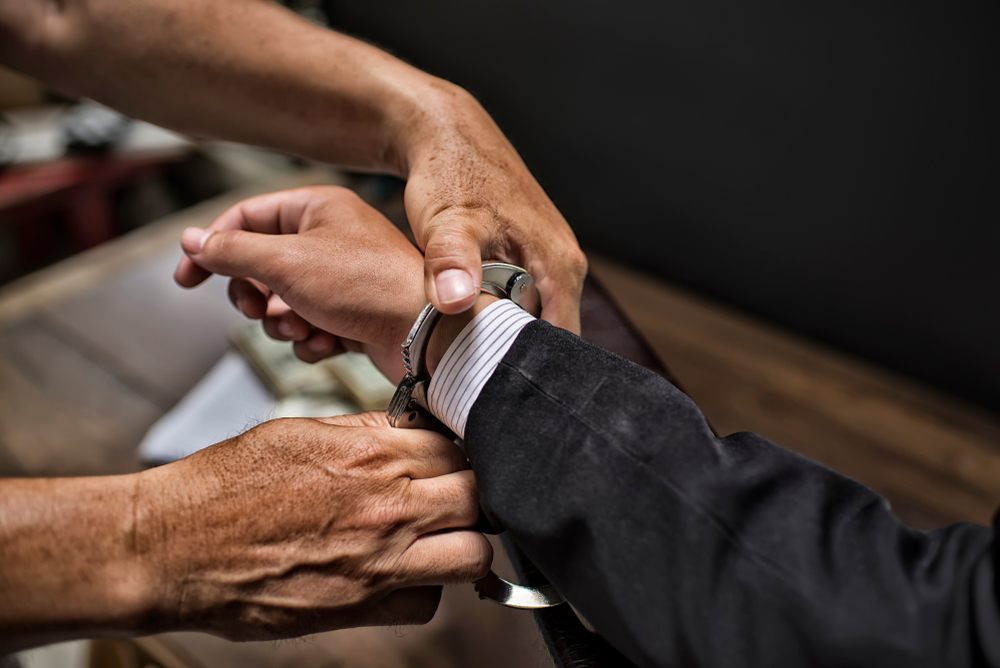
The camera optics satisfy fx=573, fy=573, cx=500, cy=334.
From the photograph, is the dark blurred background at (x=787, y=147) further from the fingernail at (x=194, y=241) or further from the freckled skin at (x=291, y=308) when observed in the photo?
the fingernail at (x=194, y=241)

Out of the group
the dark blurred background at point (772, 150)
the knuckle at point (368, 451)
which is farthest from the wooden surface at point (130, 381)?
the dark blurred background at point (772, 150)

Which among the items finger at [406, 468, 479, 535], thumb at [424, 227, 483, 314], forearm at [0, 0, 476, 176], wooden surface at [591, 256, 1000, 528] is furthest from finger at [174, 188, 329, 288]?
wooden surface at [591, 256, 1000, 528]

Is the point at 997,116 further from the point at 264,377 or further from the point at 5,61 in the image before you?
the point at 5,61

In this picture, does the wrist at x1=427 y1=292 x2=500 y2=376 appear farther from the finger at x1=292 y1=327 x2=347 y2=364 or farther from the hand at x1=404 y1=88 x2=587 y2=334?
the finger at x1=292 y1=327 x2=347 y2=364

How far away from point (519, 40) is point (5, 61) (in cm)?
90

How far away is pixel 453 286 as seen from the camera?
1.47 feet

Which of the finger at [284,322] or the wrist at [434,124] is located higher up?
the wrist at [434,124]

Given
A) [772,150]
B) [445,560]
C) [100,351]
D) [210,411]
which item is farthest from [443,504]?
[772,150]

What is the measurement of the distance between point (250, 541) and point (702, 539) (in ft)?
1.01

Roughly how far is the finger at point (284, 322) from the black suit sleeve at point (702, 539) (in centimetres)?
32

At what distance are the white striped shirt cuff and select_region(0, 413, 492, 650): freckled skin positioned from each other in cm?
5

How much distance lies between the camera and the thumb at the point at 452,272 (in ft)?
1.46

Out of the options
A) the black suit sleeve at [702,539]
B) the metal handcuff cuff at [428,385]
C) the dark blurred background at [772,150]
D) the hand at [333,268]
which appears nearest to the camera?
the black suit sleeve at [702,539]

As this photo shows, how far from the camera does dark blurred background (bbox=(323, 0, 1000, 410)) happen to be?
0.90 m
